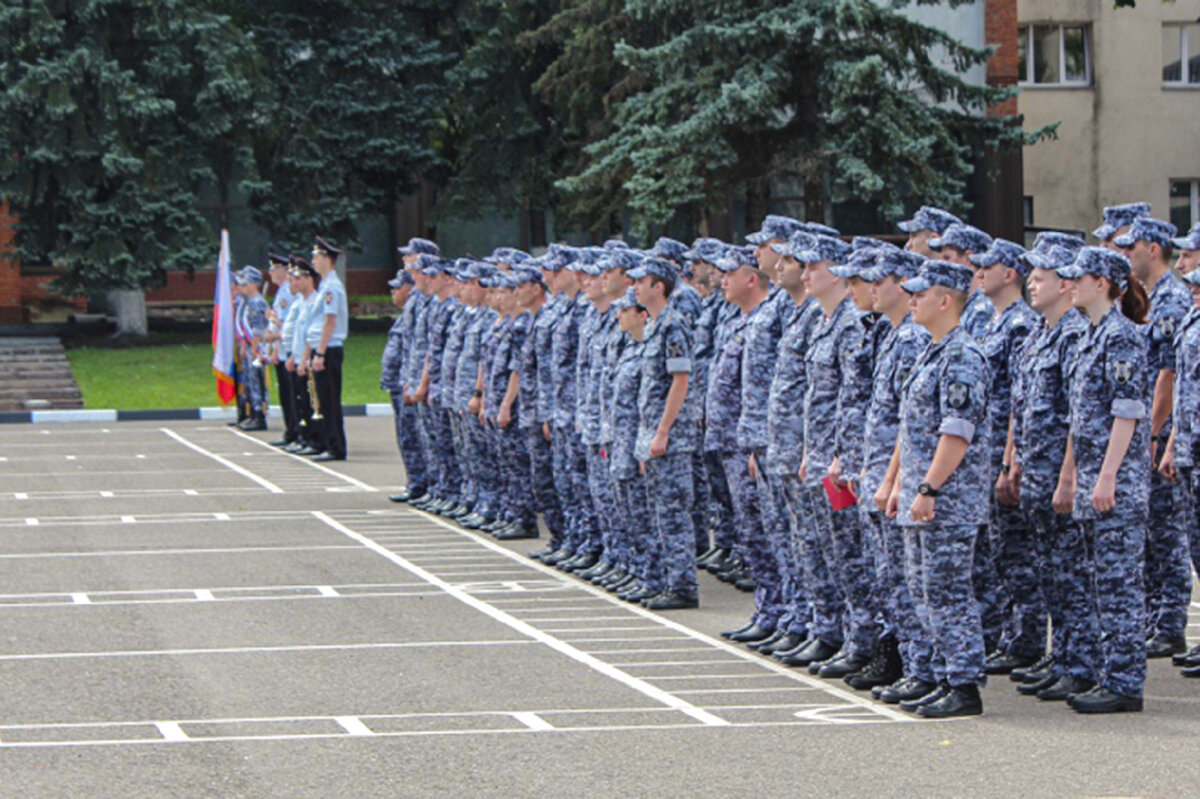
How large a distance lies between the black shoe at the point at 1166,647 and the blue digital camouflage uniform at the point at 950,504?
2.01 metres

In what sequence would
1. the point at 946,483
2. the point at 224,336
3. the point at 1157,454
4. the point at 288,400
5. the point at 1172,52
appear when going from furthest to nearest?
the point at 1172,52 → the point at 224,336 → the point at 288,400 → the point at 1157,454 → the point at 946,483

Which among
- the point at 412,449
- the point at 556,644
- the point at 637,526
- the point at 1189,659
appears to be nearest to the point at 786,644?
the point at 556,644

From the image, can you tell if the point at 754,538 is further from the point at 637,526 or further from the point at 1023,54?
the point at 1023,54

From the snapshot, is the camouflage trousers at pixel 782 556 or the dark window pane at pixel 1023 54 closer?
the camouflage trousers at pixel 782 556

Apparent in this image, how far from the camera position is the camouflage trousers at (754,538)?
38.6 ft

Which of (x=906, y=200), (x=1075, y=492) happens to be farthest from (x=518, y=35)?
(x=1075, y=492)

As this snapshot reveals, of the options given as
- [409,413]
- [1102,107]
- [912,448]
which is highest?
[1102,107]

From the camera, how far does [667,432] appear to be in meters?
12.8

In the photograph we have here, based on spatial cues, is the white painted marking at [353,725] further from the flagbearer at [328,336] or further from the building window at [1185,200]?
the building window at [1185,200]

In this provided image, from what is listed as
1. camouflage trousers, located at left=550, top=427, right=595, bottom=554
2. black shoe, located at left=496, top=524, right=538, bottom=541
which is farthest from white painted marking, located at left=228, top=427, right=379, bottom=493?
camouflage trousers, located at left=550, top=427, right=595, bottom=554

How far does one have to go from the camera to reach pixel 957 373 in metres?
9.23

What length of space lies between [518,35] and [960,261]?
29342 millimetres

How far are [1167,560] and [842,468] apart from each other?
2.07 meters

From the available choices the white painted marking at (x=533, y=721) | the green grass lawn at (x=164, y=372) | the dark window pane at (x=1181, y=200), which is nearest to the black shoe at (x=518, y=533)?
the white painted marking at (x=533, y=721)
